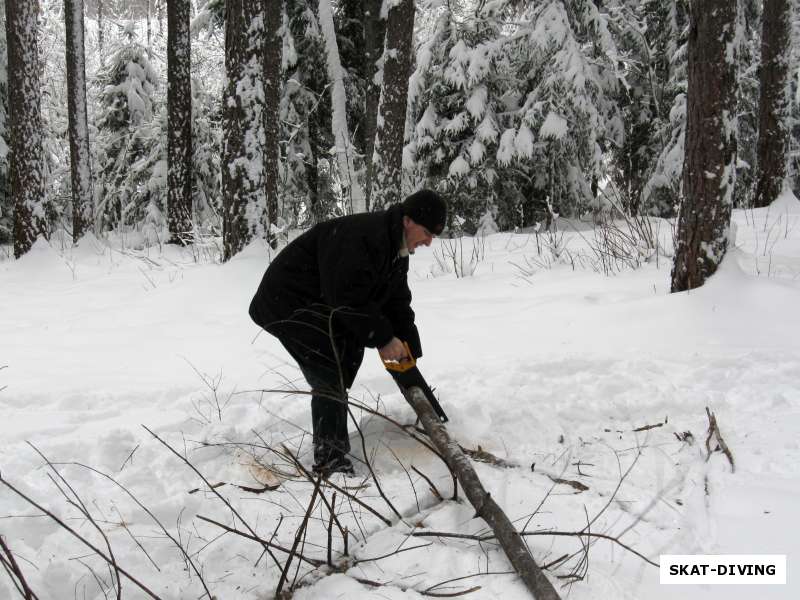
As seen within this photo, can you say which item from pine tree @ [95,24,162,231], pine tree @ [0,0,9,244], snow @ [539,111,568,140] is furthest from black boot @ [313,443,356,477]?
pine tree @ [0,0,9,244]

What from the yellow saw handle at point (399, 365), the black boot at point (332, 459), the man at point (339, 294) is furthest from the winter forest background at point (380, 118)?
the black boot at point (332, 459)

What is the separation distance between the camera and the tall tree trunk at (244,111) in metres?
7.41

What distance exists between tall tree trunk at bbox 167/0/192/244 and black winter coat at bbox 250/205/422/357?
804cm

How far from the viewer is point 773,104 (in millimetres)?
10094

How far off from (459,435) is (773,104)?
984 centimetres

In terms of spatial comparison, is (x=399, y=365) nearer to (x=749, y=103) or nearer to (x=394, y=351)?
(x=394, y=351)

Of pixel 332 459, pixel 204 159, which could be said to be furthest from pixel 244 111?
pixel 204 159

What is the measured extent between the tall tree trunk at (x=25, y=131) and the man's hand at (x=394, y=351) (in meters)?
8.95

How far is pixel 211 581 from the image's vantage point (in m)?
2.31

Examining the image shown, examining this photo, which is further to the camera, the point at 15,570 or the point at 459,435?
the point at 459,435

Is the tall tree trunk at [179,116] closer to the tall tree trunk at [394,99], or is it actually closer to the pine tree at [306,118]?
the pine tree at [306,118]

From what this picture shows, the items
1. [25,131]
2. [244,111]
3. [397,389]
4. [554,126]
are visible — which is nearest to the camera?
[397,389]

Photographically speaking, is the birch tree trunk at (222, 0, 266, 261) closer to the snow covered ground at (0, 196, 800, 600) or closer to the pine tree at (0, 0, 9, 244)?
the snow covered ground at (0, 196, 800, 600)

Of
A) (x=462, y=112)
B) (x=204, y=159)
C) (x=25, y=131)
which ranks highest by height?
(x=462, y=112)
